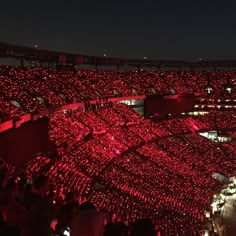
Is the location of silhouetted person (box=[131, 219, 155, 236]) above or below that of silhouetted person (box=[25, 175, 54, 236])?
above

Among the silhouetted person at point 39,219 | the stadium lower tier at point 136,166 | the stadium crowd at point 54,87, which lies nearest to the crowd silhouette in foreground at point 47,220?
the silhouetted person at point 39,219

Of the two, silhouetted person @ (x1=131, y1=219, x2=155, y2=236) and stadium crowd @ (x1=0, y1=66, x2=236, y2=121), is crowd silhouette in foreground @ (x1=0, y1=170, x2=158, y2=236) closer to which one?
silhouetted person @ (x1=131, y1=219, x2=155, y2=236)

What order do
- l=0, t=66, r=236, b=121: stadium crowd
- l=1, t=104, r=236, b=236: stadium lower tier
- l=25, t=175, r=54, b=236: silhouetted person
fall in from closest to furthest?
l=25, t=175, r=54, b=236: silhouetted person → l=1, t=104, r=236, b=236: stadium lower tier → l=0, t=66, r=236, b=121: stadium crowd

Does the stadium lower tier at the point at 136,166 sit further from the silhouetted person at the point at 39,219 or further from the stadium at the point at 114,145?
the silhouetted person at the point at 39,219

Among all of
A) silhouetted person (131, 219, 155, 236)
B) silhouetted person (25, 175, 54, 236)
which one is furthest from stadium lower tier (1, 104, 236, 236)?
silhouetted person (131, 219, 155, 236)

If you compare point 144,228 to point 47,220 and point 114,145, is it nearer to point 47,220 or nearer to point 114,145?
point 47,220

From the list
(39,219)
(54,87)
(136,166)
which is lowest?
(136,166)

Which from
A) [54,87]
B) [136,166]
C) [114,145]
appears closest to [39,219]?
[136,166]

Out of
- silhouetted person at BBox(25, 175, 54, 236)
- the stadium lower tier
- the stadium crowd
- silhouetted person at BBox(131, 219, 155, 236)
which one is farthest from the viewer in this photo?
the stadium crowd

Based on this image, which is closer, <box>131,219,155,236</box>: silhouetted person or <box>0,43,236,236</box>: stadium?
<box>131,219,155,236</box>: silhouetted person

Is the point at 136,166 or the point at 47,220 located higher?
the point at 47,220

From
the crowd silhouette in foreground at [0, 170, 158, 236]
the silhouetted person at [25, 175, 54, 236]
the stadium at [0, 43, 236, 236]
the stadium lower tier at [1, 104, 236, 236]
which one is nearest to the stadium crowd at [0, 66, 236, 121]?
the stadium at [0, 43, 236, 236]
